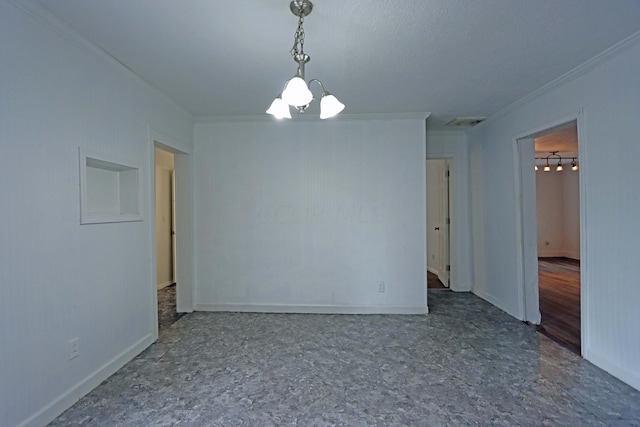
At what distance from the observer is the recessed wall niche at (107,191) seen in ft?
7.20

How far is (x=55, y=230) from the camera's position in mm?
1941

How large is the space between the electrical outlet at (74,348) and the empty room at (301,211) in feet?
0.04

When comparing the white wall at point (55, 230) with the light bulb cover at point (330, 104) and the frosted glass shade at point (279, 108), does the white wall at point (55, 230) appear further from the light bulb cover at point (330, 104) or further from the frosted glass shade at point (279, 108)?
the light bulb cover at point (330, 104)

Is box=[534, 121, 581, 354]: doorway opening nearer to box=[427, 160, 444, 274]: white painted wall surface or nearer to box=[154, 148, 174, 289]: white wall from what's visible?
box=[427, 160, 444, 274]: white painted wall surface

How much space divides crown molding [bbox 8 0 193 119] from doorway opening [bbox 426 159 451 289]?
4.39 meters

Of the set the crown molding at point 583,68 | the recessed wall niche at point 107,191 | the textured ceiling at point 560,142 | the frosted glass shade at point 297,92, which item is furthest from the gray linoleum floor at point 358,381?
the textured ceiling at point 560,142

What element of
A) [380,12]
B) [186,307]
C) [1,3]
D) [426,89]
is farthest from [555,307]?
[1,3]

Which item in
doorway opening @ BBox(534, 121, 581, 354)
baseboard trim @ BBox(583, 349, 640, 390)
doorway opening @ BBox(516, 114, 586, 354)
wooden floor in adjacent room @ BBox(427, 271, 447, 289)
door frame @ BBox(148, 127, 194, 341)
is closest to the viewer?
baseboard trim @ BBox(583, 349, 640, 390)

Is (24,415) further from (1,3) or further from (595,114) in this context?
(595,114)

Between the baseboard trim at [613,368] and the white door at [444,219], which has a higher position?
the white door at [444,219]

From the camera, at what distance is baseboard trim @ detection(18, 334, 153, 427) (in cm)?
181

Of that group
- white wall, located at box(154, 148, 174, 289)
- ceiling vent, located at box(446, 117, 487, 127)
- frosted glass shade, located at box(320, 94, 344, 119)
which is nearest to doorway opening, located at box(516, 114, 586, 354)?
ceiling vent, located at box(446, 117, 487, 127)

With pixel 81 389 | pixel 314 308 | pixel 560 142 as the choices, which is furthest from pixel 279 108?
pixel 560 142

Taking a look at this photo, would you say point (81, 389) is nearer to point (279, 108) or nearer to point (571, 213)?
point (279, 108)
